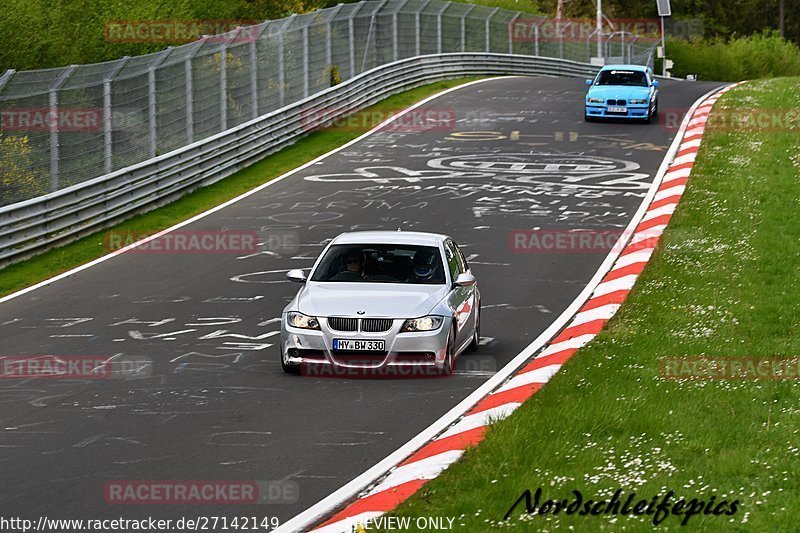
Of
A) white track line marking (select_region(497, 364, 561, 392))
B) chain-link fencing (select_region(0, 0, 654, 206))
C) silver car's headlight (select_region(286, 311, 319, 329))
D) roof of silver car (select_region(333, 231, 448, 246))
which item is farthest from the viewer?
chain-link fencing (select_region(0, 0, 654, 206))

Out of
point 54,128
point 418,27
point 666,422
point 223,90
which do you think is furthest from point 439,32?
point 666,422

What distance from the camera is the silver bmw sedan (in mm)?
12492

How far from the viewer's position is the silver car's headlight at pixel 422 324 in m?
12.5

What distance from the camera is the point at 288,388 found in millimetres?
12281

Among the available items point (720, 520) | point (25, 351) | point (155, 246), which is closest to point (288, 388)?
point (25, 351)

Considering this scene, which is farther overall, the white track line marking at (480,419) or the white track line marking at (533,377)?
the white track line marking at (533,377)
